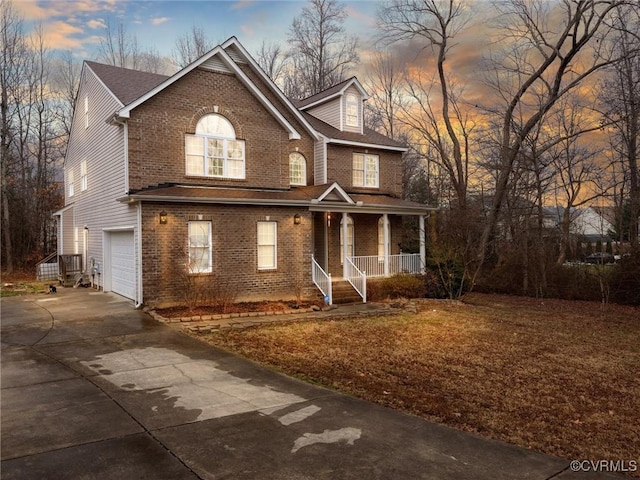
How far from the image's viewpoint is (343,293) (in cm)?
1603

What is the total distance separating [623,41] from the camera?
64.5ft

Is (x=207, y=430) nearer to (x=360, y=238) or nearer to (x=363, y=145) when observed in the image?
(x=360, y=238)

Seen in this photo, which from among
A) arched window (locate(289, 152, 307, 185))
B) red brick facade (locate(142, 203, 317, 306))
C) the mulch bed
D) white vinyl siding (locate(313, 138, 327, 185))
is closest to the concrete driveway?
the mulch bed

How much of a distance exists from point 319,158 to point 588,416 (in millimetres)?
15462

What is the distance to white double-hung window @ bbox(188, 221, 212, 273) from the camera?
1371 centimetres

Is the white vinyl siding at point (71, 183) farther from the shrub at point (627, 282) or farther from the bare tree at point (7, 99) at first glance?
the shrub at point (627, 282)

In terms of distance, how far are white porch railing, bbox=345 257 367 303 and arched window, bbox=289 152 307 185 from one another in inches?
172

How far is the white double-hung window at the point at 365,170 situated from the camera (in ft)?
68.7

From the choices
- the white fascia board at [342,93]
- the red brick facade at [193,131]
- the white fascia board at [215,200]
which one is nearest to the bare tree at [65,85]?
the white fascia board at [342,93]

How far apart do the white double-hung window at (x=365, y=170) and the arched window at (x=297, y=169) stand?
2543 millimetres

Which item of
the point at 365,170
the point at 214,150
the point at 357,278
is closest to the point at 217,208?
the point at 214,150

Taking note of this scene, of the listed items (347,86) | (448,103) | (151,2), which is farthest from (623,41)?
(151,2)

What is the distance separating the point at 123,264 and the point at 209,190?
13.0ft

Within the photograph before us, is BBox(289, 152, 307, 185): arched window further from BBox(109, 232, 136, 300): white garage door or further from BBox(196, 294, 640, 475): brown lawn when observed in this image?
BBox(196, 294, 640, 475): brown lawn
